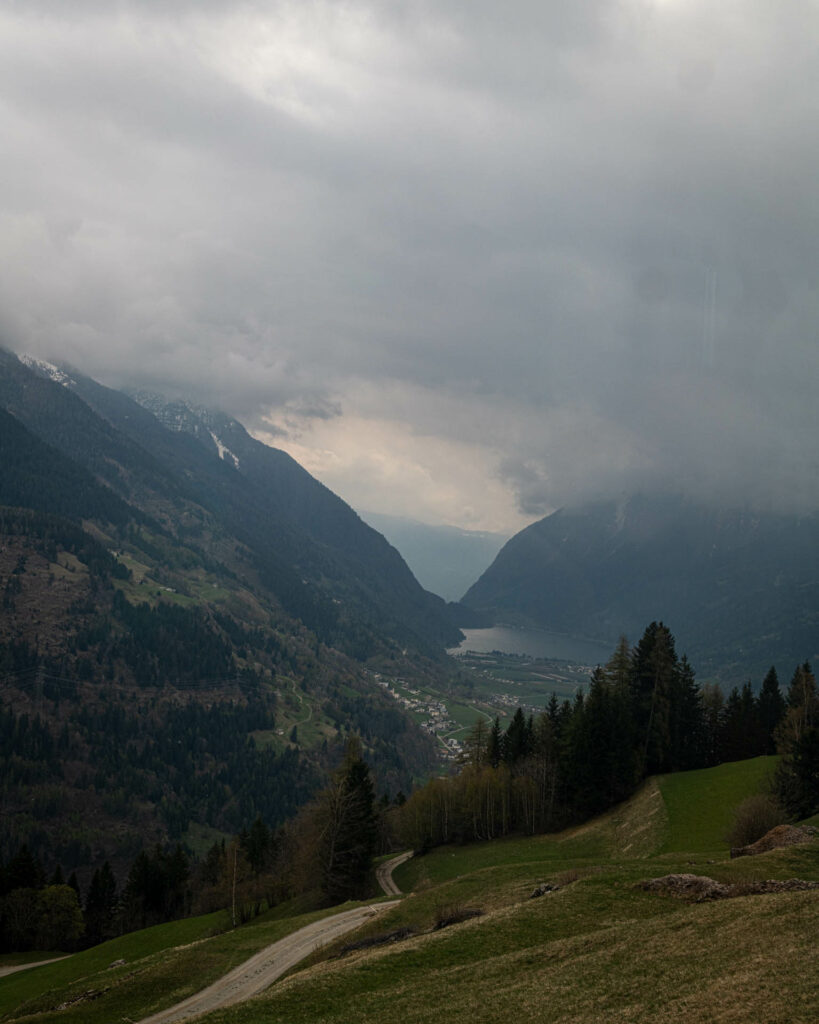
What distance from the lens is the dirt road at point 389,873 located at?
62519 millimetres

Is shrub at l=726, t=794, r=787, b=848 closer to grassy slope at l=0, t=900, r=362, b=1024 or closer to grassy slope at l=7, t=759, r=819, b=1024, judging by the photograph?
grassy slope at l=7, t=759, r=819, b=1024

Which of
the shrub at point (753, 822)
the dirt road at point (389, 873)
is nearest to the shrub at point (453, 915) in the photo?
the shrub at point (753, 822)

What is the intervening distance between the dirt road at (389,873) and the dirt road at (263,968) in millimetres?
14092

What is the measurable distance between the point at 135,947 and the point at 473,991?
5663 centimetres

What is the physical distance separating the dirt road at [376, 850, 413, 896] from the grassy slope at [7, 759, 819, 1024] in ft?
70.6

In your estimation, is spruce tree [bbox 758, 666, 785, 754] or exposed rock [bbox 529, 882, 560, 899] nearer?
exposed rock [bbox 529, 882, 560, 899]

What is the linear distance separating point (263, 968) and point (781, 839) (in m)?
33.2

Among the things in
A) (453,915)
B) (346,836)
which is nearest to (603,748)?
(346,836)

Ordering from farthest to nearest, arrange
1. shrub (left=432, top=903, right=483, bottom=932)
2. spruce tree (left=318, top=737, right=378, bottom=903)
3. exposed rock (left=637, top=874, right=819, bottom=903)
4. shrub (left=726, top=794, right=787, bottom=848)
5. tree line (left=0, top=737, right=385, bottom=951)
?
1. tree line (left=0, top=737, right=385, bottom=951)
2. spruce tree (left=318, top=737, right=378, bottom=903)
3. shrub (left=726, top=794, right=787, bottom=848)
4. shrub (left=432, top=903, right=483, bottom=932)
5. exposed rock (left=637, top=874, right=819, bottom=903)

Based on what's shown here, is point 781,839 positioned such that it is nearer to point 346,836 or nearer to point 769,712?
point 346,836

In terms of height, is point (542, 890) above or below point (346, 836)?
above

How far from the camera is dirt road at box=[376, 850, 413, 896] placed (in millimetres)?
62519

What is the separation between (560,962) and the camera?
22875mm

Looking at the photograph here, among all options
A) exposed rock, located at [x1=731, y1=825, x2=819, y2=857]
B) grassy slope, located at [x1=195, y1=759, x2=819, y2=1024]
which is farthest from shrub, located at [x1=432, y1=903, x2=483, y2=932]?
exposed rock, located at [x1=731, y1=825, x2=819, y2=857]
